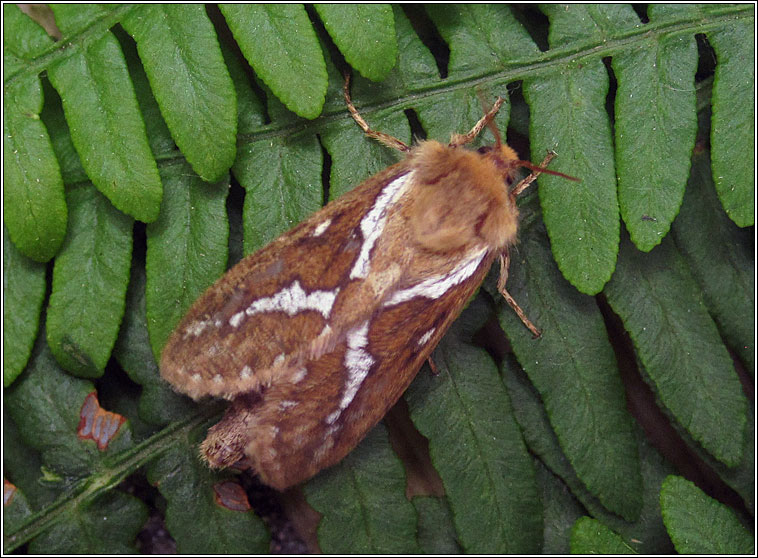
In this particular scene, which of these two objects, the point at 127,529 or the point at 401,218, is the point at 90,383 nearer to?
the point at 127,529

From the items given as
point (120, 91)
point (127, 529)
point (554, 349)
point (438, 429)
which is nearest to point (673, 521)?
point (554, 349)

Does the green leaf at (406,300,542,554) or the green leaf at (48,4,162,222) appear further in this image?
the green leaf at (406,300,542,554)

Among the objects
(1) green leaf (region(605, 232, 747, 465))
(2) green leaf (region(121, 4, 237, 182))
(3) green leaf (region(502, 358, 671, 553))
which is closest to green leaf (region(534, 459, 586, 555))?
(3) green leaf (region(502, 358, 671, 553))

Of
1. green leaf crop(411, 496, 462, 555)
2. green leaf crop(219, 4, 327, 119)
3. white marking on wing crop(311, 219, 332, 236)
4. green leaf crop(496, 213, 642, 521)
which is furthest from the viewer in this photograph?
green leaf crop(411, 496, 462, 555)

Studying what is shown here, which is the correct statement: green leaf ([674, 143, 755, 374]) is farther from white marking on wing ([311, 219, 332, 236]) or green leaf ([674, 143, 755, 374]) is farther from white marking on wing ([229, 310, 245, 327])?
white marking on wing ([229, 310, 245, 327])

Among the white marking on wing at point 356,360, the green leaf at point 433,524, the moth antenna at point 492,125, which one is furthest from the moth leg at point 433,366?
the moth antenna at point 492,125

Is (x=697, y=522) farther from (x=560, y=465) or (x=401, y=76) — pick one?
(x=401, y=76)
